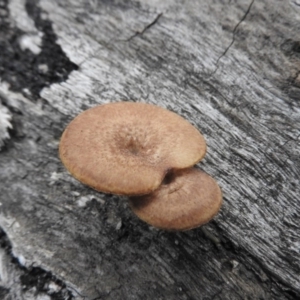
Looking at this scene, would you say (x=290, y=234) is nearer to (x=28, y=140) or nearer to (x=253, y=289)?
(x=253, y=289)

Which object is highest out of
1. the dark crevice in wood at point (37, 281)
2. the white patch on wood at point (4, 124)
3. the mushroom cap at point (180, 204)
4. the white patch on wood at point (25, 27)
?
the mushroom cap at point (180, 204)

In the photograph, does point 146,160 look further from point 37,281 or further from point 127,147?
point 37,281

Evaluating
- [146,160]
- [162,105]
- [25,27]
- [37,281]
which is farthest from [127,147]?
[25,27]

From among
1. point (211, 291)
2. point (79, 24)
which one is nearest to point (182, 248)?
point (211, 291)

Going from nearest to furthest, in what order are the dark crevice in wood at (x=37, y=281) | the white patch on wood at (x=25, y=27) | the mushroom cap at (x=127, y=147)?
the mushroom cap at (x=127, y=147)
the dark crevice in wood at (x=37, y=281)
the white patch on wood at (x=25, y=27)

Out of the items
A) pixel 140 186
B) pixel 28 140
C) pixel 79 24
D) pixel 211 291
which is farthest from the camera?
pixel 79 24

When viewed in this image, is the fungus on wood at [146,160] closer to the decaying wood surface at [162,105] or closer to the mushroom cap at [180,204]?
the mushroom cap at [180,204]

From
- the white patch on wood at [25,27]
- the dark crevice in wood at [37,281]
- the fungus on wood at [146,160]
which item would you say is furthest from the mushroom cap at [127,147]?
the white patch on wood at [25,27]
